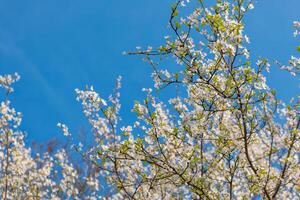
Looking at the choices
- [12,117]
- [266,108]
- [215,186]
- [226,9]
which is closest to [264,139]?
[215,186]

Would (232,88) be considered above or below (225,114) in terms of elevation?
below

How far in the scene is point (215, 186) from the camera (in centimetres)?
775

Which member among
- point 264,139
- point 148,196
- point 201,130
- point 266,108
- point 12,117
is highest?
point 12,117

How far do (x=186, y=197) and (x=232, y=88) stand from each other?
8.35ft

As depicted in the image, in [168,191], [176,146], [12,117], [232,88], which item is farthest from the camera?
[12,117]

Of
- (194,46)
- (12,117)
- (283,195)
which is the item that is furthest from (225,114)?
(12,117)

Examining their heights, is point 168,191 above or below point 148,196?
above

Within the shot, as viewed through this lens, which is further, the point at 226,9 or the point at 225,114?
the point at 225,114

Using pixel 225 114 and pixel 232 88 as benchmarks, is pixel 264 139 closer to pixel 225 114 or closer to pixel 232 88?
pixel 225 114

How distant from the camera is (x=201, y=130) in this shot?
623 cm

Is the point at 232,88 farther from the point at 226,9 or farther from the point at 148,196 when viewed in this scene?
the point at 148,196

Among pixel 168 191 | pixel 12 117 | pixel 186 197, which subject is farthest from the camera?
pixel 12 117

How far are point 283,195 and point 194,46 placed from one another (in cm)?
447

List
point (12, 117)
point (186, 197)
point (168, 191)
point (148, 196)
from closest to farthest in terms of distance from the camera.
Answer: point (148, 196), point (186, 197), point (168, 191), point (12, 117)
